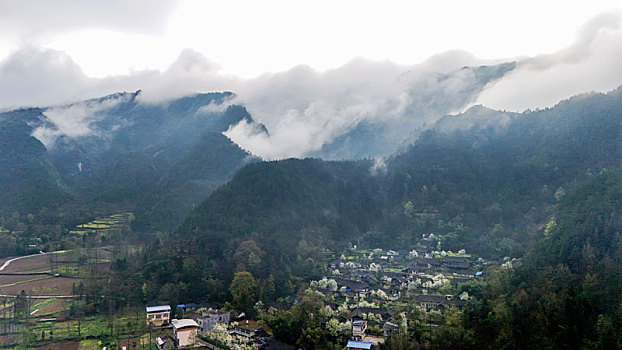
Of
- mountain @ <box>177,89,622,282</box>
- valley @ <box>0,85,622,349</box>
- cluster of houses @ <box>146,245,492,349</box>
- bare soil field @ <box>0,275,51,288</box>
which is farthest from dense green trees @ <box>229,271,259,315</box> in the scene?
bare soil field @ <box>0,275,51,288</box>

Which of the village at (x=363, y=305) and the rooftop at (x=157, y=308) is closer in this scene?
the village at (x=363, y=305)

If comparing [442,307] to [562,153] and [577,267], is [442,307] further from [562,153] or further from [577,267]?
[562,153]

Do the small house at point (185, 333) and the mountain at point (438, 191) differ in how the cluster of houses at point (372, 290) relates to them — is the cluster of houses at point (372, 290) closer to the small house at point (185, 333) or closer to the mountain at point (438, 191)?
the small house at point (185, 333)

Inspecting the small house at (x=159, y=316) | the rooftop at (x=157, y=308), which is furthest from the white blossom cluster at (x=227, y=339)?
the rooftop at (x=157, y=308)

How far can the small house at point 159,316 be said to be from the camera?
34.0 m

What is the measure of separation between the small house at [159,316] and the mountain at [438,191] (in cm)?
1067

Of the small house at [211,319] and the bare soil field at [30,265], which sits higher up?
the bare soil field at [30,265]

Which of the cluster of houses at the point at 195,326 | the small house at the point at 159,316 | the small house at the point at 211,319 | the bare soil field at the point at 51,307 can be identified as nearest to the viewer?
the cluster of houses at the point at 195,326

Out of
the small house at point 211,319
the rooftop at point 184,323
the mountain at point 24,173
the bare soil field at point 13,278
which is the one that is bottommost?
the small house at point 211,319

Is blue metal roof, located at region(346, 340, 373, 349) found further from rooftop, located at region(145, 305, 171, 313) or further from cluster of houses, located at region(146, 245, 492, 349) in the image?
rooftop, located at region(145, 305, 171, 313)

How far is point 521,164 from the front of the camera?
2440 inches

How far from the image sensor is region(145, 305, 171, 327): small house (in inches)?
1340

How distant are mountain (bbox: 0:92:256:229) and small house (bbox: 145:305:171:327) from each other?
32.2 meters

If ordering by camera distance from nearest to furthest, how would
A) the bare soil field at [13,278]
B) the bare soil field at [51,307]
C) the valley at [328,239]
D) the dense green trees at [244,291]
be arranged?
1. the valley at [328,239]
2. the bare soil field at [51,307]
3. the dense green trees at [244,291]
4. the bare soil field at [13,278]
